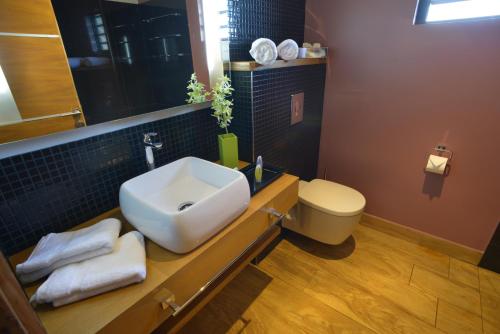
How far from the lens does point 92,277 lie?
2.28ft

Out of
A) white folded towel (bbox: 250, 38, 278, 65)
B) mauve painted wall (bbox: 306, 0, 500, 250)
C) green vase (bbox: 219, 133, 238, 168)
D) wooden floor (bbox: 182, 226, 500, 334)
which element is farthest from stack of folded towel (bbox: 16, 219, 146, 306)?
mauve painted wall (bbox: 306, 0, 500, 250)

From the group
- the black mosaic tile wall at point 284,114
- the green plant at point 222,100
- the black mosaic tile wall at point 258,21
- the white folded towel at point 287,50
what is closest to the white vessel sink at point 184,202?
the green plant at point 222,100

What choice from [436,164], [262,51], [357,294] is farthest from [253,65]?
[357,294]

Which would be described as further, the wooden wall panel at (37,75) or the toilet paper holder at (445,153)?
the toilet paper holder at (445,153)

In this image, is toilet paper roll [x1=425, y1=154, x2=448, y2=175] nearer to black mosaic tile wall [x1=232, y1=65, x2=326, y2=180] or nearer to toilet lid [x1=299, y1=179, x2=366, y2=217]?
toilet lid [x1=299, y1=179, x2=366, y2=217]

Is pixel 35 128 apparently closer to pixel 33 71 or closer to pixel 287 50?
pixel 33 71

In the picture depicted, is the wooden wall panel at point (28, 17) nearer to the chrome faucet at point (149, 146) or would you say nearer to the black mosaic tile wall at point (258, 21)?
the chrome faucet at point (149, 146)

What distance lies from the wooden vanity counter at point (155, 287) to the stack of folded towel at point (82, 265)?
31 mm

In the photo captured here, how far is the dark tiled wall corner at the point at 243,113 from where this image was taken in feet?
4.46

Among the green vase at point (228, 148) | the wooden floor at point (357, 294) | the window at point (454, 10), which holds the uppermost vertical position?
the window at point (454, 10)

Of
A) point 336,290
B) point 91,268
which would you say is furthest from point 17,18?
point 336,290

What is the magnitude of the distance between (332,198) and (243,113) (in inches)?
34.1

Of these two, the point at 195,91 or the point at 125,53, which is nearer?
the point at 125,53

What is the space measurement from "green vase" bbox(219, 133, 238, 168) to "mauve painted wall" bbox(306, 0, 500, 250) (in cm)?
106
